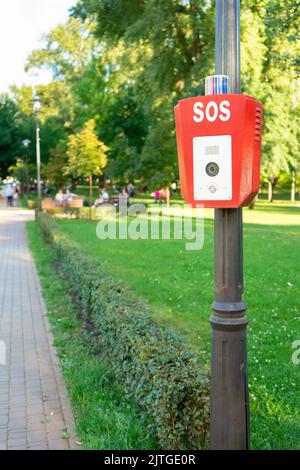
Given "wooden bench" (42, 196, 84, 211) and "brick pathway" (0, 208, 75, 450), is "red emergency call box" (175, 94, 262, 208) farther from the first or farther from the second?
"wooden bench" (42, 196, 84, 211)

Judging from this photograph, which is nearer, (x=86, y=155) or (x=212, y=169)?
(x=212, y=169)

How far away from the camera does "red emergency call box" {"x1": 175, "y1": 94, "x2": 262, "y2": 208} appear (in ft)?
7.51

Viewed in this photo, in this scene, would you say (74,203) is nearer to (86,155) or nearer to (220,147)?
(86,155)

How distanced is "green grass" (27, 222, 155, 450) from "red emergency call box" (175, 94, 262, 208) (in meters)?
1.95

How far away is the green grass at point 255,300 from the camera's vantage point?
4023 millimetres

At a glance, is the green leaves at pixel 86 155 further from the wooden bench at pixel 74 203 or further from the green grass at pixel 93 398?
the green grass at pixel 93 398

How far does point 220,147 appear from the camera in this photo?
2.32m

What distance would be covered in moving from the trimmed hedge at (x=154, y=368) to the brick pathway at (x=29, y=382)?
0.55 metres

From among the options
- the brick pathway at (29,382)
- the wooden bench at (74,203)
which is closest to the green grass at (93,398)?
the brick pathway at (29,382)

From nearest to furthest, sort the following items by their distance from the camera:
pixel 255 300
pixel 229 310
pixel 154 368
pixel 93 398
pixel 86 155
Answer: pixel 229 310
pixel 154 368
pixel 93 398
pixel 255 300
pixel 86 155

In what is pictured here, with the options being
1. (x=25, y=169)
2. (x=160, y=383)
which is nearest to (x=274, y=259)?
(x=160, y=383)

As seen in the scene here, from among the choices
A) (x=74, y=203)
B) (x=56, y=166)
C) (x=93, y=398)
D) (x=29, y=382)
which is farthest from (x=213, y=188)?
(x=56, y=166)

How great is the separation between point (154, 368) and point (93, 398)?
3.99ft
